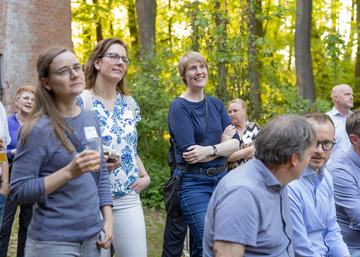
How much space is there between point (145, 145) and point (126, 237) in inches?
240

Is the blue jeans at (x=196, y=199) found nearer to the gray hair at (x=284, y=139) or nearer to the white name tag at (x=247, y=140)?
the gray hair at (x=284, y=139)

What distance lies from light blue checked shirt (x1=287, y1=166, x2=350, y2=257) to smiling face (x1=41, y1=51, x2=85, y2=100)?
1.56 metres

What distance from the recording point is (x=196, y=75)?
3.67 metres

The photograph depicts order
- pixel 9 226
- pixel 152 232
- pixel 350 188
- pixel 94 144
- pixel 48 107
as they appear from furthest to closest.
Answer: pixel 152 232 → pixel 9 226 → pixel 350 188 → pixel 48 107 → pixel 94 144

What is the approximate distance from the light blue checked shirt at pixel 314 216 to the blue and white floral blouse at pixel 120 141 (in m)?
1.17

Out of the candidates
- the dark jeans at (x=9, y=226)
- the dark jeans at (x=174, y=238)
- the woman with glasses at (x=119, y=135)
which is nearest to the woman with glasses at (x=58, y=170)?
the woman with glasses at (x=119, y=135)

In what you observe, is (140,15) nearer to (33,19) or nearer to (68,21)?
(68,21)

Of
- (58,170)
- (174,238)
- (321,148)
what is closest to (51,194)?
(58,170)

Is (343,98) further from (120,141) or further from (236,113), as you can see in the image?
(120,141)

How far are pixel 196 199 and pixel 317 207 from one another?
986 mm

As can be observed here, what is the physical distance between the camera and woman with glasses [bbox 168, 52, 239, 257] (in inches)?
129

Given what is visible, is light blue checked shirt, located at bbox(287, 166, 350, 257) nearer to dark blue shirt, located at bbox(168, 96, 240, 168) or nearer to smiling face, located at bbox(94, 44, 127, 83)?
dark blue shirt, located at bbox(168, 96, 240, 168)

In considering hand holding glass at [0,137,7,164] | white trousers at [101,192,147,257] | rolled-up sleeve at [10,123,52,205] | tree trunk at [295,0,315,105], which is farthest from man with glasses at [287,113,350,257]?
tree trunk at [295,0,315,105]

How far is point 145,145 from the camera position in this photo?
8938 millimetres
